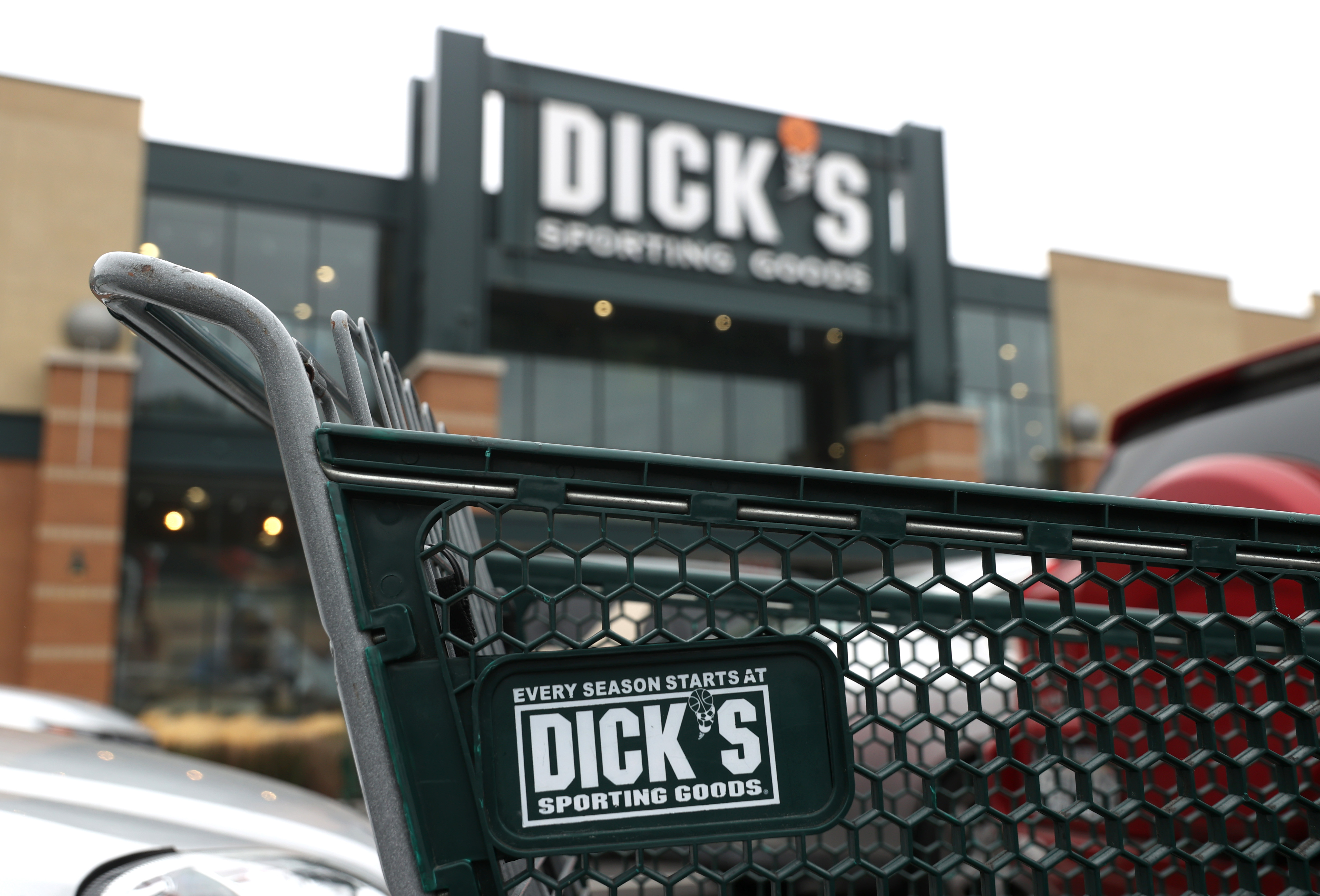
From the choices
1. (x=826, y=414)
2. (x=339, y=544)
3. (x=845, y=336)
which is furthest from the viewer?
(x=826, y=414)

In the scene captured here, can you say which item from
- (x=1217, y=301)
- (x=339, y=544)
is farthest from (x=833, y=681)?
(x=1217, y=301)

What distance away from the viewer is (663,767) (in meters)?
1.03

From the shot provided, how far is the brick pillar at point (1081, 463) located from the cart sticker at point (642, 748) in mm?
22317

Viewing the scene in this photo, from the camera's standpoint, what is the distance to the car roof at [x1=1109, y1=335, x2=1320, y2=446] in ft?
7.62

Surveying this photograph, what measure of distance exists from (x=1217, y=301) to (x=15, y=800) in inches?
1120

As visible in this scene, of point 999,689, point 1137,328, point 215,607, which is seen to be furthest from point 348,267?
point 1137,328

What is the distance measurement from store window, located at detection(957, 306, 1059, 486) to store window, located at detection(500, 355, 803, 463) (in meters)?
4.12

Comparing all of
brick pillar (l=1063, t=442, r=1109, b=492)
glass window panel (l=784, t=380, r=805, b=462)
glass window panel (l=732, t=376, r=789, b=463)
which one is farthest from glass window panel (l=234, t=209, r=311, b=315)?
brick pillar (l=1063, t=442, r=1109, b=492)

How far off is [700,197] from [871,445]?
6.27 m

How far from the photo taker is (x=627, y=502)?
3.47ft

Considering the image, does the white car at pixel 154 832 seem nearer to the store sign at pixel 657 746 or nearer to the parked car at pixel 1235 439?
the store sign at pixel 657 746

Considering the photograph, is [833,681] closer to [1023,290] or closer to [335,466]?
[335,466]

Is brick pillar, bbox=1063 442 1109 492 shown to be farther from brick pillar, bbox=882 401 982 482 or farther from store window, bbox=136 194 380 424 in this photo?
store window, bbox=136 194 380 424

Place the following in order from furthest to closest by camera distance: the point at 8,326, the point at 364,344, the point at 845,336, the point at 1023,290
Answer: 1. the point at 1023,290
2. the point at 845,336
3. the point at 8,326
4. the point at 364,344
